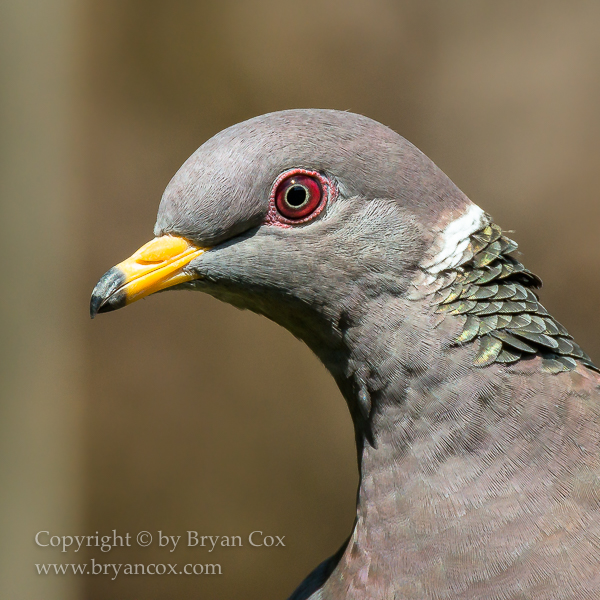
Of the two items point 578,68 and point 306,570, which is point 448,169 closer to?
point 578,68

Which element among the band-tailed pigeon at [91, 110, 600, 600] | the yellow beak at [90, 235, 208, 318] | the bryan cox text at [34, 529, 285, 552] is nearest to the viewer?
the band-tailed pigeon at [91, 110, 600, 600]

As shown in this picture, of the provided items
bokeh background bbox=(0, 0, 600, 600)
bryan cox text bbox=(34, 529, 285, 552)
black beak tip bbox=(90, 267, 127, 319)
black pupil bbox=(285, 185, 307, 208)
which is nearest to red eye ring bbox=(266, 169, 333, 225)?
black pupil bbox=(285, 185, 307, 208)

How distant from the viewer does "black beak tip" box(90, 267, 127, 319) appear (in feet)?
5.79

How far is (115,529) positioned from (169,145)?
2443 mm

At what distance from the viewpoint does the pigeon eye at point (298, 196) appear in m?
1.68

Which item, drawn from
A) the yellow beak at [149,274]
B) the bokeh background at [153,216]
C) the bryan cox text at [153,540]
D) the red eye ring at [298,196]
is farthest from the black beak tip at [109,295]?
the bryan cox text at [153,540]

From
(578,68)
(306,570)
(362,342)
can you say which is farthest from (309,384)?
(362,342)

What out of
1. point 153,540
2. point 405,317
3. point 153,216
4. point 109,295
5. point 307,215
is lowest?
point 153,540

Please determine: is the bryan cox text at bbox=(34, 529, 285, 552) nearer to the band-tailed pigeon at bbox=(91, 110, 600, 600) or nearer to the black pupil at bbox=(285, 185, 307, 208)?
the band-tailed pigeon at bbox=(91, 110, 600, 600)

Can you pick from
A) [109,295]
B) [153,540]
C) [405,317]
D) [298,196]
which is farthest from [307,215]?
[153,540]

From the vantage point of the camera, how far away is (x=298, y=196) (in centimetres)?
169

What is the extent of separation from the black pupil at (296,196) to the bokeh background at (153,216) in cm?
297

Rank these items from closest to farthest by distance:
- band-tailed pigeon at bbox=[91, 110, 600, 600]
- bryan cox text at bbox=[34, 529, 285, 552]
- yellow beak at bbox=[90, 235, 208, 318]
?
band-tailed pigeon at bbox=[91, 110, 600, 600], yellow beak at bbox=[90, 235, 208, 318], bryan cox text at bbox=[34, 529, 285, 552]

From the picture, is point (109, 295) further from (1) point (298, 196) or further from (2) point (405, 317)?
(2) point (405, 317)
